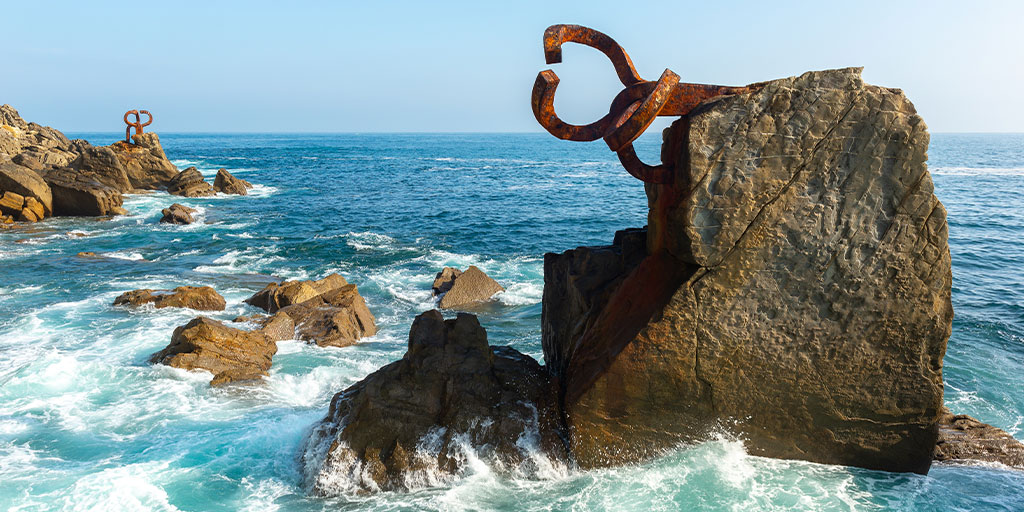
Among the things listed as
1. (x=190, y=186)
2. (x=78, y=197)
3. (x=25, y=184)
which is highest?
(x=25, y=184)

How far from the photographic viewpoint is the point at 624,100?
623cm

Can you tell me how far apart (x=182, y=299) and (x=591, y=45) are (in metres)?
12.1

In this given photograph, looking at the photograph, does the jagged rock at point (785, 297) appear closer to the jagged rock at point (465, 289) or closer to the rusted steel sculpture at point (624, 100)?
the rusted steel sculpture at point (624, 100)

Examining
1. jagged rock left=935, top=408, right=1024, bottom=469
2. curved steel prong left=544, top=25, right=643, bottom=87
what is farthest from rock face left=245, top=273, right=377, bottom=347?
jagged rock left=935, top=408, right=1024, bottom=469

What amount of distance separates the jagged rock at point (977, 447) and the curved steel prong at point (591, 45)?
5295mm

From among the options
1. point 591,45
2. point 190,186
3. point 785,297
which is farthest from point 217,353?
point 190,186

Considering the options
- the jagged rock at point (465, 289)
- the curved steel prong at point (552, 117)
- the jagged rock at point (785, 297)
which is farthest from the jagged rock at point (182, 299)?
the curved steel prong at point (552, 117)

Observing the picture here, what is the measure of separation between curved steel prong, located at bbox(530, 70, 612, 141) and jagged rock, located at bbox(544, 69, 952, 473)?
2.72 feet

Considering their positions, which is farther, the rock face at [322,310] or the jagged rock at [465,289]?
the jagged rock at [465,289]

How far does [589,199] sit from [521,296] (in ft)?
77.8

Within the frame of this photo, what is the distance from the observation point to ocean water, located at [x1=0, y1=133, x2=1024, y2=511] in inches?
253

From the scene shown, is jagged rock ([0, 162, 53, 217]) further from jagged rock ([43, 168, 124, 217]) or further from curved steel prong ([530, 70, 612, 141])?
curved steel prong ([530, 70, 612, 141])

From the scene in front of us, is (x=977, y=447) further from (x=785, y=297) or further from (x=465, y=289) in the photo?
(x=465, y=289)

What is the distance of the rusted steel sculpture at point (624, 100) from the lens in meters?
5.67
